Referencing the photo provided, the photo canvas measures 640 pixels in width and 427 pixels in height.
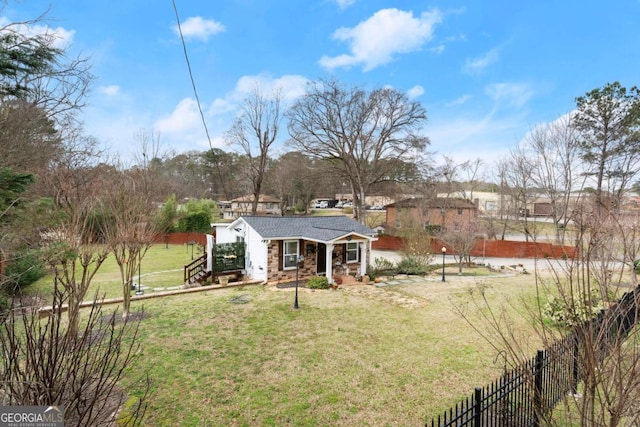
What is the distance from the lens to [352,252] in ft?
Result: 55.5

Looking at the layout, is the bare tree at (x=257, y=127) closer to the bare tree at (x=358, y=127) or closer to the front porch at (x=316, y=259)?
the bare tree at (x=358, y=127)

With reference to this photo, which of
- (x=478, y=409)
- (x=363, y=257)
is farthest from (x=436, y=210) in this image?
(x=478, y=409)

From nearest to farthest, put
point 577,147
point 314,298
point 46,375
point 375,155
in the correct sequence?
point 46,375
point 314,298
point 577,147
point 375,155

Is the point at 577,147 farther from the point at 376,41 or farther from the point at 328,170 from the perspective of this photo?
the point at 328,170

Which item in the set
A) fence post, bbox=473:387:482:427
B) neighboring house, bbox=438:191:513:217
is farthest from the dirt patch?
neighboring house, bbox=438:191:513:217

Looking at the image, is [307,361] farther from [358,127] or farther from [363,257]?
[358,127]

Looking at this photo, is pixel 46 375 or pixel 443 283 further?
pixel 443 283

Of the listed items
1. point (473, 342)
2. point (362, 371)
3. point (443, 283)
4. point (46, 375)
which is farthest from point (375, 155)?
point (46, 375)

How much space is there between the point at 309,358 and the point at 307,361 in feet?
0.52

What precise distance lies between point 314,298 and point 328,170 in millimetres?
19171

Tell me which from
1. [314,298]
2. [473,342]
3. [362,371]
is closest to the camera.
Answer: [362,371]

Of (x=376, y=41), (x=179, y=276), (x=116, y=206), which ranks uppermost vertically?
(x=376, y=41)

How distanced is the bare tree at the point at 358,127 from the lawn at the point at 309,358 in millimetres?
17777

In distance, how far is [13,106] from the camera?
10.0m
